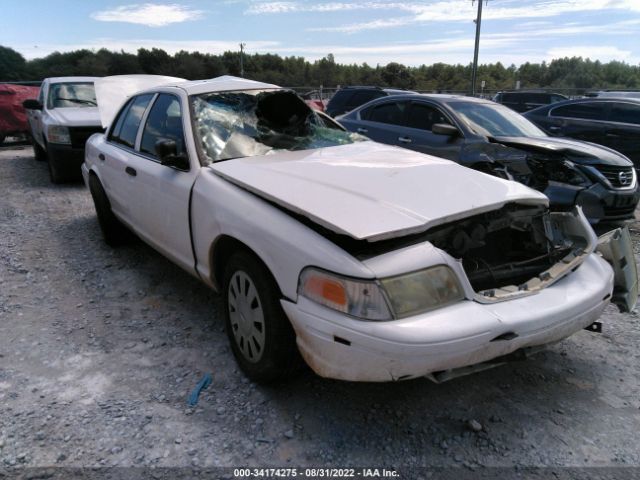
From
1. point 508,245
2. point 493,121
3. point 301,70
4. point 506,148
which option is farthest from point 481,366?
point 301,70

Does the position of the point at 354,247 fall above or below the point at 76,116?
below

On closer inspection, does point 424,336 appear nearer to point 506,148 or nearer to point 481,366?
point 481,366

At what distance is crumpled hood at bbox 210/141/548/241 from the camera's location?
226 cm

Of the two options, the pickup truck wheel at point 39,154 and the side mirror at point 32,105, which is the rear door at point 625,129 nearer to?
the side mirror at point 32,105

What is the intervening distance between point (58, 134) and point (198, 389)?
6.49 metres

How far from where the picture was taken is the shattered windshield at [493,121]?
624cm

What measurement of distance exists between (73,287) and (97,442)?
2.14 meters

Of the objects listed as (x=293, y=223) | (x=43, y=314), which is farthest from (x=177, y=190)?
(x=43, y=314)

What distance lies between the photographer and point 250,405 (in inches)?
102

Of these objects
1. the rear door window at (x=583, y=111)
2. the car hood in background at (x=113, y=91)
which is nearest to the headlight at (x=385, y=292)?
the car hood in background at (x=113, y=91)

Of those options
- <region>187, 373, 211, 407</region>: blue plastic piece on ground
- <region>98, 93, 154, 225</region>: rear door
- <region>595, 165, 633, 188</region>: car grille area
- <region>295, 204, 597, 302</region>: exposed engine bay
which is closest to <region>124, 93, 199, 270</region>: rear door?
<region>98, 93, 154, 225</region>: rear door

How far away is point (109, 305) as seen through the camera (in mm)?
3801

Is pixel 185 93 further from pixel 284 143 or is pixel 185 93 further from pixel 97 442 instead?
pixel 97 442

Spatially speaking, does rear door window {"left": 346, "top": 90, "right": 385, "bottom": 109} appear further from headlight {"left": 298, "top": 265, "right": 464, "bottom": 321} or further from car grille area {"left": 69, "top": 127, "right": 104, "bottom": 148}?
headlight {"left": 298, "top": 265, "right": 464, "bottom": 321}
